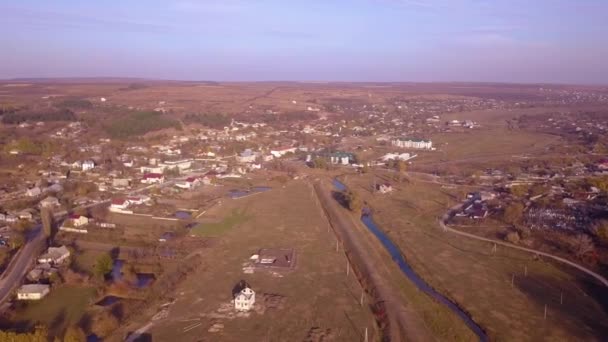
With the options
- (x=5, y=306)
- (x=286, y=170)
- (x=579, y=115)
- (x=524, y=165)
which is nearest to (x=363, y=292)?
(x=5, y=306)

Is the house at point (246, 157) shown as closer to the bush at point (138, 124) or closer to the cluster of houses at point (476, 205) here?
the bush at point (138, 124)

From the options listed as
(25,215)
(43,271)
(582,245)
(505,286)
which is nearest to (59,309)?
(43,271)

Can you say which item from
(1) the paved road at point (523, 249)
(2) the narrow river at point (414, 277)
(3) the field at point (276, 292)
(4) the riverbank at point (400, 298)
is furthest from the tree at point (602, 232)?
(3) the field at point (276, 292)

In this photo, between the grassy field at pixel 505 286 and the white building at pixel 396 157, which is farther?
the white building at pixel 396 157

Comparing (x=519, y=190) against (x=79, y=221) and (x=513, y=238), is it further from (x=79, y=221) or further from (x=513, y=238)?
(x=79, y=221)

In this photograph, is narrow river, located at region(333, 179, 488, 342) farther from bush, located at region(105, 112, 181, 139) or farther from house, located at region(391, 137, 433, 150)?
bush, located at region(105, 112, 181, 139)

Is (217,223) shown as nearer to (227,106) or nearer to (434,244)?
(434,244)

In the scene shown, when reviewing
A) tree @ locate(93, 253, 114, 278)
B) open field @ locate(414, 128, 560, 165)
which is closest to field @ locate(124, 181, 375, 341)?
tree @ locate(93, 253, 114, 278)
